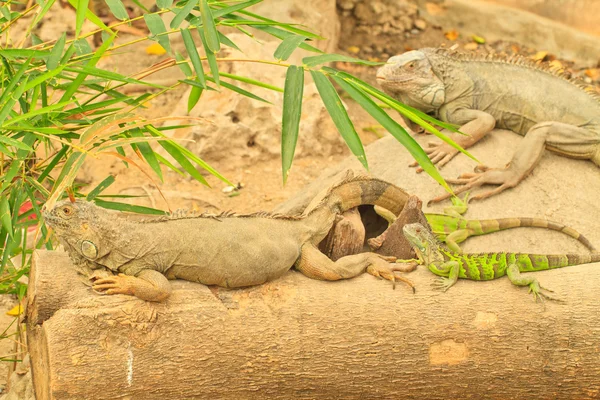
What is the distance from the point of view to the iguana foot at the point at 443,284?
12.2 feet

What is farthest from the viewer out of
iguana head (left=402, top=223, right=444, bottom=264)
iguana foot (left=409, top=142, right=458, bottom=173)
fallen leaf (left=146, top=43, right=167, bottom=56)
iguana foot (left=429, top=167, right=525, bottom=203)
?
fallen leaf (left=146, top=43, right=167, bottom=56)

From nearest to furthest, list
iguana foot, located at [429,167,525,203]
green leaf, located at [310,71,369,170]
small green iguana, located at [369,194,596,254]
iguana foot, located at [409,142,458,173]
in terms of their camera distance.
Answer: green leaf, located at [310,71,369,170] → small green iguana, located at [369,194,596,254] → iguana foot, located at [429,167,525,203] → iguana foot, located at [409,142,458,173]

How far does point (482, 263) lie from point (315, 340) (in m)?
0.93

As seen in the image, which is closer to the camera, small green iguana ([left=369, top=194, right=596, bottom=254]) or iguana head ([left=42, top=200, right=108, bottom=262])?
iguana head ([left=42, top=200, right=108, bottom=262])

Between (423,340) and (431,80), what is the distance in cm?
257

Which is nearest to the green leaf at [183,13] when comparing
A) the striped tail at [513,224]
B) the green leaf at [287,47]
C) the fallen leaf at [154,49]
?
the green leaf at [287,47]

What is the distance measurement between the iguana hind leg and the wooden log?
0.05m

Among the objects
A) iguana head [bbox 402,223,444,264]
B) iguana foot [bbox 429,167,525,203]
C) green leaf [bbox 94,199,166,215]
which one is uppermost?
iguana foot [bbox 429,167,525,203]

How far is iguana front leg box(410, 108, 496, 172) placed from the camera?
5469 mm

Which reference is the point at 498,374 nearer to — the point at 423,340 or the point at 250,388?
the point at 423,340

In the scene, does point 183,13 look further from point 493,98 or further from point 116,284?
point 493,98

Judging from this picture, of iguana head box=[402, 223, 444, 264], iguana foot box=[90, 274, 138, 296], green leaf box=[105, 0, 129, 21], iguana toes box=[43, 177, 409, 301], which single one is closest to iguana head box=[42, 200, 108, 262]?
iguana toes box=[43, 177, 409, 301]

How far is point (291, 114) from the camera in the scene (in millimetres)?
3596

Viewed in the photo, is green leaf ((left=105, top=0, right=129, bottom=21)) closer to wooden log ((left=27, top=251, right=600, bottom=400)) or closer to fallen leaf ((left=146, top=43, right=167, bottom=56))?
wooden log ((left=27, top=251, right=600, bottom=400))
